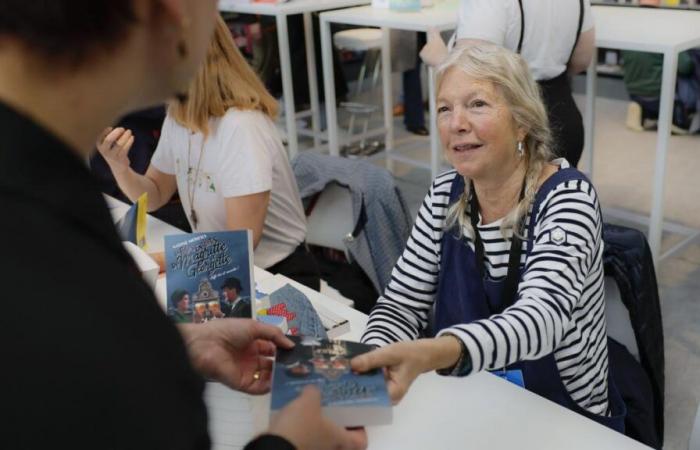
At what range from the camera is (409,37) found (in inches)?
199

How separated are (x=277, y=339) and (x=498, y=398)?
50 centimetres

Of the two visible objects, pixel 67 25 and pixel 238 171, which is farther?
pixel 238 171

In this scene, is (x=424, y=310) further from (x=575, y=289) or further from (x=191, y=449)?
(x=191, y=449)

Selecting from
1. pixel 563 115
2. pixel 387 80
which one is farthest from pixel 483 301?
pixel 387 80

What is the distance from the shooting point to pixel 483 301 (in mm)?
1581

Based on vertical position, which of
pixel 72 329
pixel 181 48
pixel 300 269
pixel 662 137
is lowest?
pixel 300 269

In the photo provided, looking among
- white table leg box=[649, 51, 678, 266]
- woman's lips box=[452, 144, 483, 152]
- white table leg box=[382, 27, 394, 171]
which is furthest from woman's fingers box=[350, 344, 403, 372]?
white table leg box=[382, 27, 394, 171]

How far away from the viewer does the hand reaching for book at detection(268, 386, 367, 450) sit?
783 millimetres

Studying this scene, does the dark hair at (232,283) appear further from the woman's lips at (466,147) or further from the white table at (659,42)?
the white table at (659,42)

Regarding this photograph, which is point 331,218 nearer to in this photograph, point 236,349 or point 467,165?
point 467,165

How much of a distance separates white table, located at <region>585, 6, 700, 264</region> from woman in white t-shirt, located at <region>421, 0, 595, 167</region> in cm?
24

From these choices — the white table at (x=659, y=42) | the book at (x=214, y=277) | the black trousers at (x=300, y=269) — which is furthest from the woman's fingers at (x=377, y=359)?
the white table at (x=659, y=42)

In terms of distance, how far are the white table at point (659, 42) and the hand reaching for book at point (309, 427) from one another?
2312 millimetres

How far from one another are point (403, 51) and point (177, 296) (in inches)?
156
